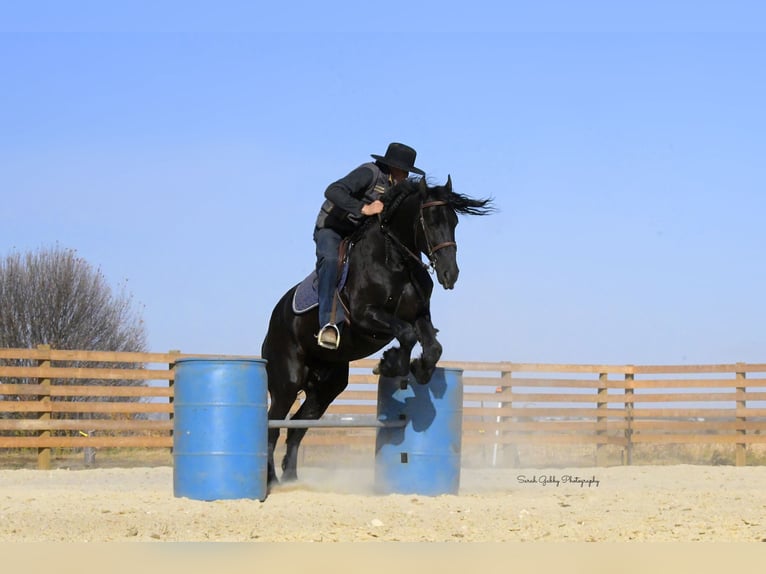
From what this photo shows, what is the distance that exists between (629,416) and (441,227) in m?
9.57

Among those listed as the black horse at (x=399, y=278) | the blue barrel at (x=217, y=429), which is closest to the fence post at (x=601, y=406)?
the black horse at (x=399, y=278)

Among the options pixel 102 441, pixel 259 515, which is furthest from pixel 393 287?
pixel 102 441

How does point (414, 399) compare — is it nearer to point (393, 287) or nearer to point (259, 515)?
point (393, 287)

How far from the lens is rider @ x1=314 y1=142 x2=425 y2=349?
8.41m

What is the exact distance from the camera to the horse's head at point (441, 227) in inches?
301

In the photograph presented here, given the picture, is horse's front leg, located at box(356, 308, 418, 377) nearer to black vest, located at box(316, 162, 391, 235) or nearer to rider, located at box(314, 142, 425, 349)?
rider, located at box(314, 142, 425, 349)

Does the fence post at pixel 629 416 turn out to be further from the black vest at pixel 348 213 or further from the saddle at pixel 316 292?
the black vest at pixel 348 213

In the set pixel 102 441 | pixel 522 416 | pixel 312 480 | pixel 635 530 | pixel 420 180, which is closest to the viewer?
pixel 635 530

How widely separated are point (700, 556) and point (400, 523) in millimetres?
2027

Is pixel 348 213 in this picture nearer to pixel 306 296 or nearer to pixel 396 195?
pixel 396 195

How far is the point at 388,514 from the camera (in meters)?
7.00

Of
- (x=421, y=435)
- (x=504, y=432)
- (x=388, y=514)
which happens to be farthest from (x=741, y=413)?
(x=388, y=514)

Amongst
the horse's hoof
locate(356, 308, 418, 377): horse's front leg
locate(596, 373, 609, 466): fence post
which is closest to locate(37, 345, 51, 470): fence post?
locate(356, 308, 418, 377): horse's front leg

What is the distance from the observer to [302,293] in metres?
8.99
